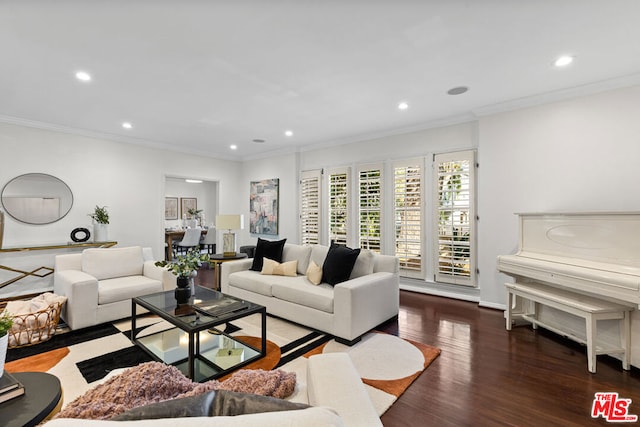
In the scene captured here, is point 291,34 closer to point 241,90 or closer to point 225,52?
point 225,52

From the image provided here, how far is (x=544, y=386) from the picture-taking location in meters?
2.10

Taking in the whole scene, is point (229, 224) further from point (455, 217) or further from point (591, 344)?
point (591, 344)

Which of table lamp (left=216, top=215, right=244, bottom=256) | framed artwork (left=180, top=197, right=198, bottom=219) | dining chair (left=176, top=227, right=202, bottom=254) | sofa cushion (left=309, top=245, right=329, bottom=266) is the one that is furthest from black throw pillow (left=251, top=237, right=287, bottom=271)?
framed artwork (left=180, top=197, right=198, bottom=219)

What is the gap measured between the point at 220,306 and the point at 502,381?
2282 millimetres

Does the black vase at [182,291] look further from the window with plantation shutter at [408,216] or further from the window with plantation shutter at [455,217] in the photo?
the window with plantation shutter at [455,217]

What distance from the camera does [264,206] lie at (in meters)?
6.68

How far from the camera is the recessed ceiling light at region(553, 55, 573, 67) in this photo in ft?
8.51

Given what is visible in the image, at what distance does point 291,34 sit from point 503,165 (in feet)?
9.93

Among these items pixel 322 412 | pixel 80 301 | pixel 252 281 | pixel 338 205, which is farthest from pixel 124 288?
pixel 338 205

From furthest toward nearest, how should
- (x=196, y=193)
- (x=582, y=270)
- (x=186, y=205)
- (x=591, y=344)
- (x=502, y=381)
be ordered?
(x=196, y=193) → (x=186, y=205) → (x=582, y=270) → (x=591, y=344) → (x=502, y=381)

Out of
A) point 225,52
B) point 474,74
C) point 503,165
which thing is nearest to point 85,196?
point 225,52

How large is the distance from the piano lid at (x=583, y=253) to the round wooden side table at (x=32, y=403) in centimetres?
349

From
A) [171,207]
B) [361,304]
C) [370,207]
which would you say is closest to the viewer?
[361,304]

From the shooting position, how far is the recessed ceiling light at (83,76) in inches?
114
